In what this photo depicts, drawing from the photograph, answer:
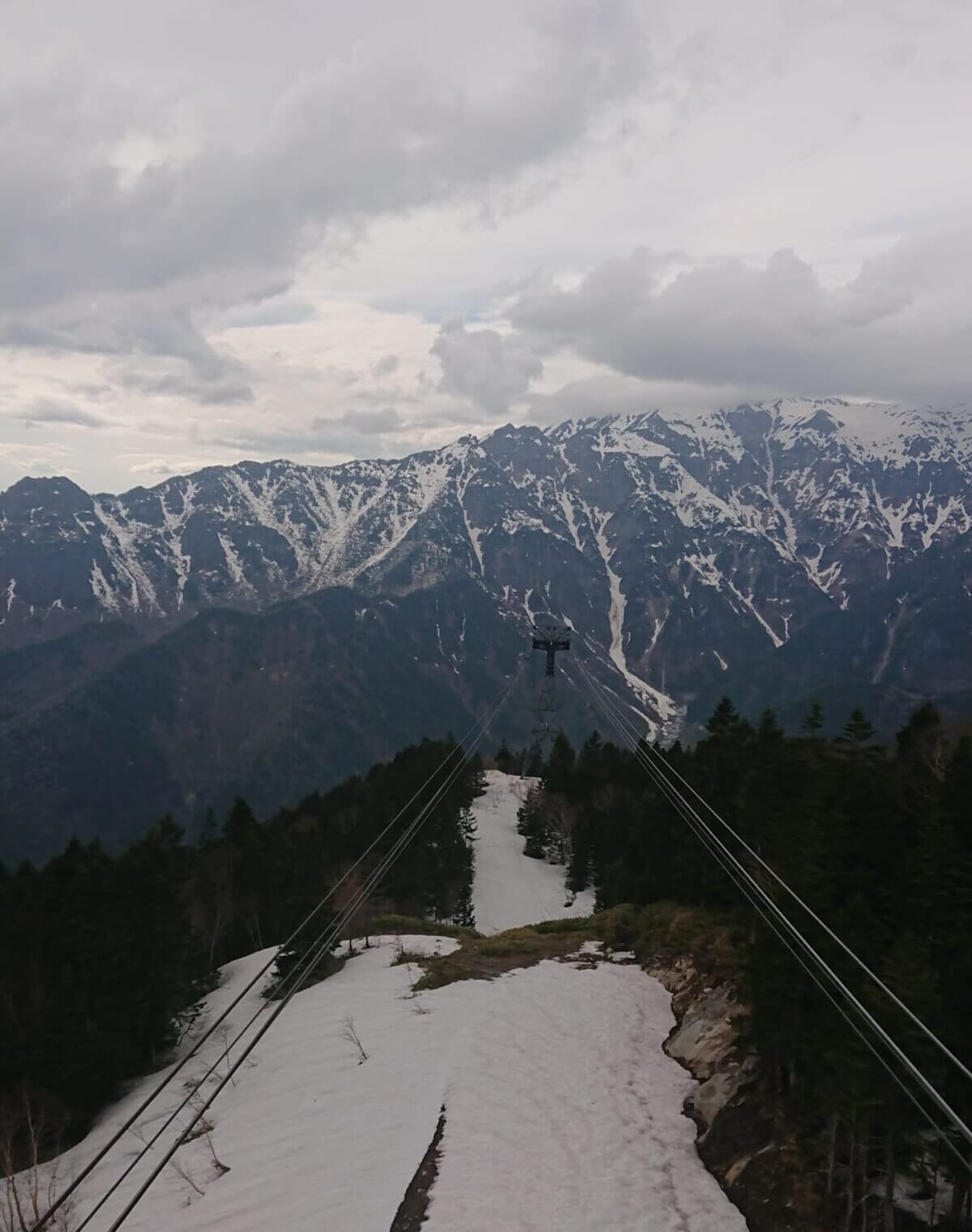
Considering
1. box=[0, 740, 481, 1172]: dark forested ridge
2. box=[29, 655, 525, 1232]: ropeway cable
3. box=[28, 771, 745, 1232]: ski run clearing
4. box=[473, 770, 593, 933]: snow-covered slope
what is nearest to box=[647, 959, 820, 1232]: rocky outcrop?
box=[28, 771, 745, 1232]: ski run clearing

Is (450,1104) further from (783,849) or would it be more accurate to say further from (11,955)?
(11,955)

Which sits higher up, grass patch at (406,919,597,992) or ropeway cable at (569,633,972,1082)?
ropeway cable at (569,633,972,1082)

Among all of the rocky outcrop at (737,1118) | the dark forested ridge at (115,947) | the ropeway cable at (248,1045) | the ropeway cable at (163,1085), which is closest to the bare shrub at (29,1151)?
the dark forested ridge at (115,947)

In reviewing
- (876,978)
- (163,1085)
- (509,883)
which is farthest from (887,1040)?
(509,883)

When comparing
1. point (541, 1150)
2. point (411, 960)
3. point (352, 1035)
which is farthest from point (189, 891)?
point (541, 1150)

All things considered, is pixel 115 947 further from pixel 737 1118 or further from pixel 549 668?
pixel 549 668

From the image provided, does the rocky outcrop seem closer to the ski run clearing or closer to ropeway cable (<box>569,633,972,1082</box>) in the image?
the ski run clearing
